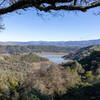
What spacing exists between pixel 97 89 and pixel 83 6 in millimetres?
11438

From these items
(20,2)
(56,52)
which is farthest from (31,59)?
(20,2)

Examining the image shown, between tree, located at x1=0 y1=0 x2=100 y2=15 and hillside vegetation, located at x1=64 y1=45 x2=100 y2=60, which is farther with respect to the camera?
hillside vegetation, located at x1=64 y1=45 x2=100 y2=60

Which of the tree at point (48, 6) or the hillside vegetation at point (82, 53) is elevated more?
the tree at point (48, 6)

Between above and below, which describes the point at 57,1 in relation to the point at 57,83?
above

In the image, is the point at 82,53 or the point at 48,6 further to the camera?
the point at 82,53

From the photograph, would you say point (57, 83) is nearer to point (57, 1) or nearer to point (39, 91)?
point (39, 91)

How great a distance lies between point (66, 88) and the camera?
13.2 meters

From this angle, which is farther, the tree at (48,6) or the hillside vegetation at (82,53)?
the hillside vegetation at (82,53)

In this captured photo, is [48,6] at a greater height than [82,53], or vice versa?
[48,6]

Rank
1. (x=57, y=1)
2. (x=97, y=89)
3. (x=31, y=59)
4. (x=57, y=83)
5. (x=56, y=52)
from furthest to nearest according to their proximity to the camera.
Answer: (x=56, y=52), (x=31, y=59), (x=57, y=83), (x=97, y=89), (x=57, y=1)

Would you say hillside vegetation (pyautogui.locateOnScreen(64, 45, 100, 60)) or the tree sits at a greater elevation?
the tree

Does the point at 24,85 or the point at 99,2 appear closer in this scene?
the point at 99,2

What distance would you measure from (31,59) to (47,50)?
5387 centimetres

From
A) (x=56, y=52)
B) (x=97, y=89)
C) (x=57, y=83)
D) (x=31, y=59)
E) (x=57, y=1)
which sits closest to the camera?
(x=57, y=1)
